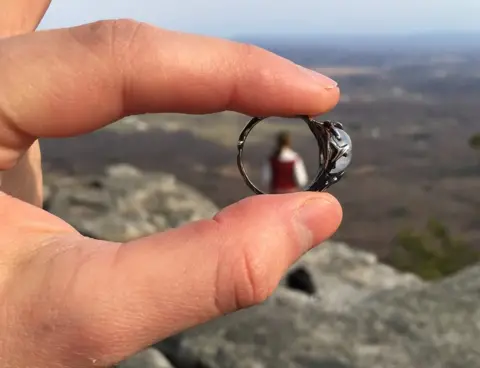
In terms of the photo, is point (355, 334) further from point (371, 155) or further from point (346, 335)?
point (371, 155)

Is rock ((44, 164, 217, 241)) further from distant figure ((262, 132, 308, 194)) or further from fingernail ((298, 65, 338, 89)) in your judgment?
fingernail ((298, 65, 338, 89))

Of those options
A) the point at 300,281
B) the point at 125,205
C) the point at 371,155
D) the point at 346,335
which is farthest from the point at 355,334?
the point at 371,155

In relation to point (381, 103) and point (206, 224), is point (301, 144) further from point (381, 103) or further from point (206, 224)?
point (206, 224)

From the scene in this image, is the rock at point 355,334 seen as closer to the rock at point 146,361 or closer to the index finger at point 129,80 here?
the rock at point 146,361

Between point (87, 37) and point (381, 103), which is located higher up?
point (87, 37)

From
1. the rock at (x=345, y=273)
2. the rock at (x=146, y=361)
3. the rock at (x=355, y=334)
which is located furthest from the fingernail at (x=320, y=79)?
the rock at (x=345, y=273)

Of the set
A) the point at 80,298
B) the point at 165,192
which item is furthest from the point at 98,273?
the point at 165,192
